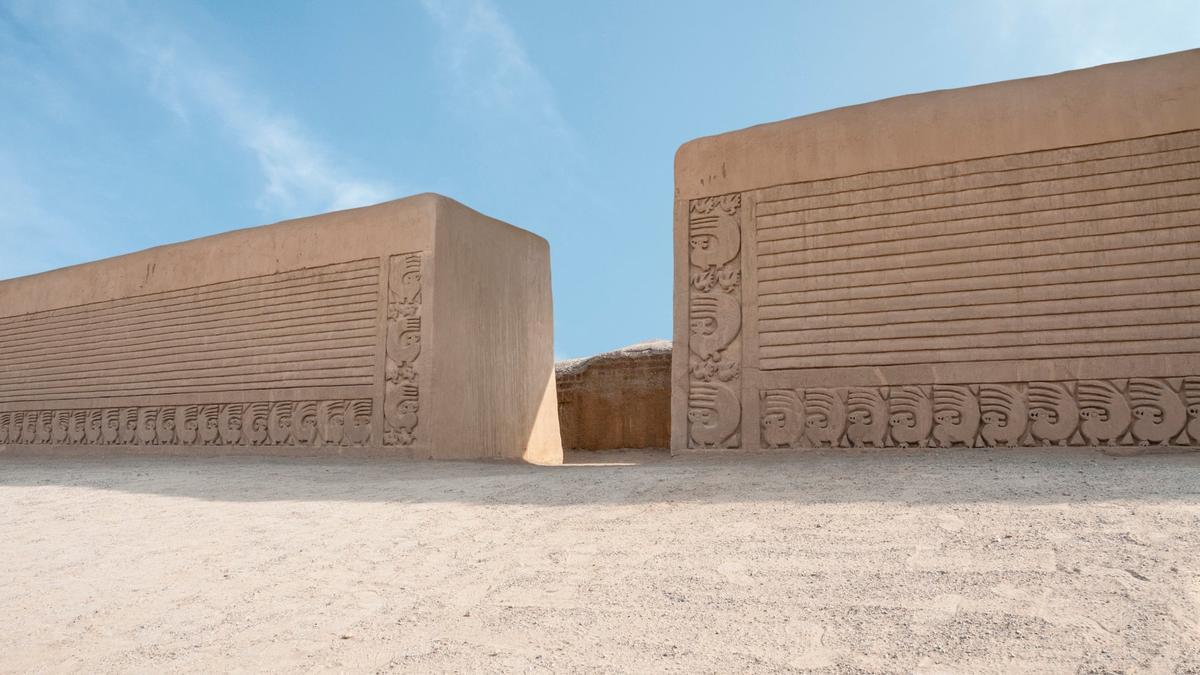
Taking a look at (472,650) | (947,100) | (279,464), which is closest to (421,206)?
(279,464)

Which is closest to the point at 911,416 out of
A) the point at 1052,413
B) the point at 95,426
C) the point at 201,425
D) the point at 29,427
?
the point at 1052,413

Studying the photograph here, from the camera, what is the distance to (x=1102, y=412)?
5.47 m

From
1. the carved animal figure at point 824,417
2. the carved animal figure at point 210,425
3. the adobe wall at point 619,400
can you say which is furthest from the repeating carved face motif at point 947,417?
the carved animal figure at point 210,425

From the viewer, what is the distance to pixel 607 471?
18.1 feet

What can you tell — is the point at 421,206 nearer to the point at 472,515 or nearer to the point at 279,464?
the point at 279,464

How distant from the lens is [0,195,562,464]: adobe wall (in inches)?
319

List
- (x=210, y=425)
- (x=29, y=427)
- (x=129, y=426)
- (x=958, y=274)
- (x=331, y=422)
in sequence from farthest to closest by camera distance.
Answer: (x=29, y=427) → (x=129, y=426) → (x=210, y=425) → (x=331, y=422) → (x=958, y=274)

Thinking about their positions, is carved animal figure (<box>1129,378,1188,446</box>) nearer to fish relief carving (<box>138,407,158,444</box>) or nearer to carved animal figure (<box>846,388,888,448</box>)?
carved animal figure (<box>846,388,888,448</box>)

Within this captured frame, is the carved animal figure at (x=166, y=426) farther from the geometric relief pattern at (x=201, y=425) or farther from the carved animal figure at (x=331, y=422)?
the carved animal figure at (x=331, y=422)

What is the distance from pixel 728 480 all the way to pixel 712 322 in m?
2.07

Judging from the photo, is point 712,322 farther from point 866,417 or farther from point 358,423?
point 358,423

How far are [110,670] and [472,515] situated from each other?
1.87m

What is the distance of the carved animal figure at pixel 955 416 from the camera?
571 cm

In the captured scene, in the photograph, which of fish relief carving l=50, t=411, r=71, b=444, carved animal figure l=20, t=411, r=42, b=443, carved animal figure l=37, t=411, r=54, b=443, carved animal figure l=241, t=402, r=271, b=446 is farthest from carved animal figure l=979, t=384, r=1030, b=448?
carved animal figure l=20, t=411, r=42, b=443
